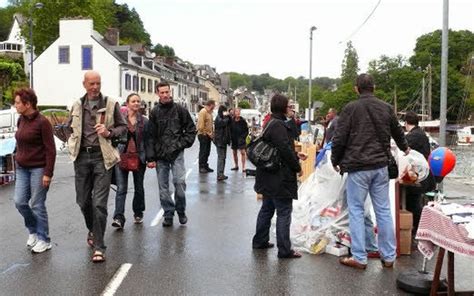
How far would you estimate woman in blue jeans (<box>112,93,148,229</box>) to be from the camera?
8.23 m

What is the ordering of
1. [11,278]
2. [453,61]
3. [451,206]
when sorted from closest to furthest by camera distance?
[451,206]
[11,278]
[453,61]

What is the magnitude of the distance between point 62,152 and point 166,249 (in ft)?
61.4

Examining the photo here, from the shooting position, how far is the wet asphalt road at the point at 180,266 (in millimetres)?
5539

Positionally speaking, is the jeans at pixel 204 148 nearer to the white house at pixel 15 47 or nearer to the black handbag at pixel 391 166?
the black handbag at pixel 391 166

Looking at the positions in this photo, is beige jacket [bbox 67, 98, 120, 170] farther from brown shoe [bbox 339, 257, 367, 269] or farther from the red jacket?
brown shoe [bbox 339, 257, 367, 269]

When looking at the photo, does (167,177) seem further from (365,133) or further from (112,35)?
(112,35)

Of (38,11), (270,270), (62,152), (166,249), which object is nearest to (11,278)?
(166,249)

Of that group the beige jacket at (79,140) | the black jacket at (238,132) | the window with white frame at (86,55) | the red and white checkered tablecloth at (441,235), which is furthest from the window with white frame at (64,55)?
the red and white checkered tablecloth at (441,235)

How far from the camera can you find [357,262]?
6.30 metres

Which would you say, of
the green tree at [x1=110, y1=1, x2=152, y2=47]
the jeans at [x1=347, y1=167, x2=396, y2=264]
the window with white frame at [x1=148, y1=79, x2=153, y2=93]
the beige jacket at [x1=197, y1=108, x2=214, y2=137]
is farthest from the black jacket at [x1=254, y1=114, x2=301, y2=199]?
the green tree at [x1=110, y1=1, x2=152, y2=47]

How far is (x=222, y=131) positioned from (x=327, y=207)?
8350 millimetres

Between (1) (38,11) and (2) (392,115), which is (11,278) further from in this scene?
(1) (38,11)

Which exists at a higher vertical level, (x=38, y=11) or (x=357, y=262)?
(x=38, y=11)

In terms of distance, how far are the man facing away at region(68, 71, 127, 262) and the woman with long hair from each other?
5.89 ft
